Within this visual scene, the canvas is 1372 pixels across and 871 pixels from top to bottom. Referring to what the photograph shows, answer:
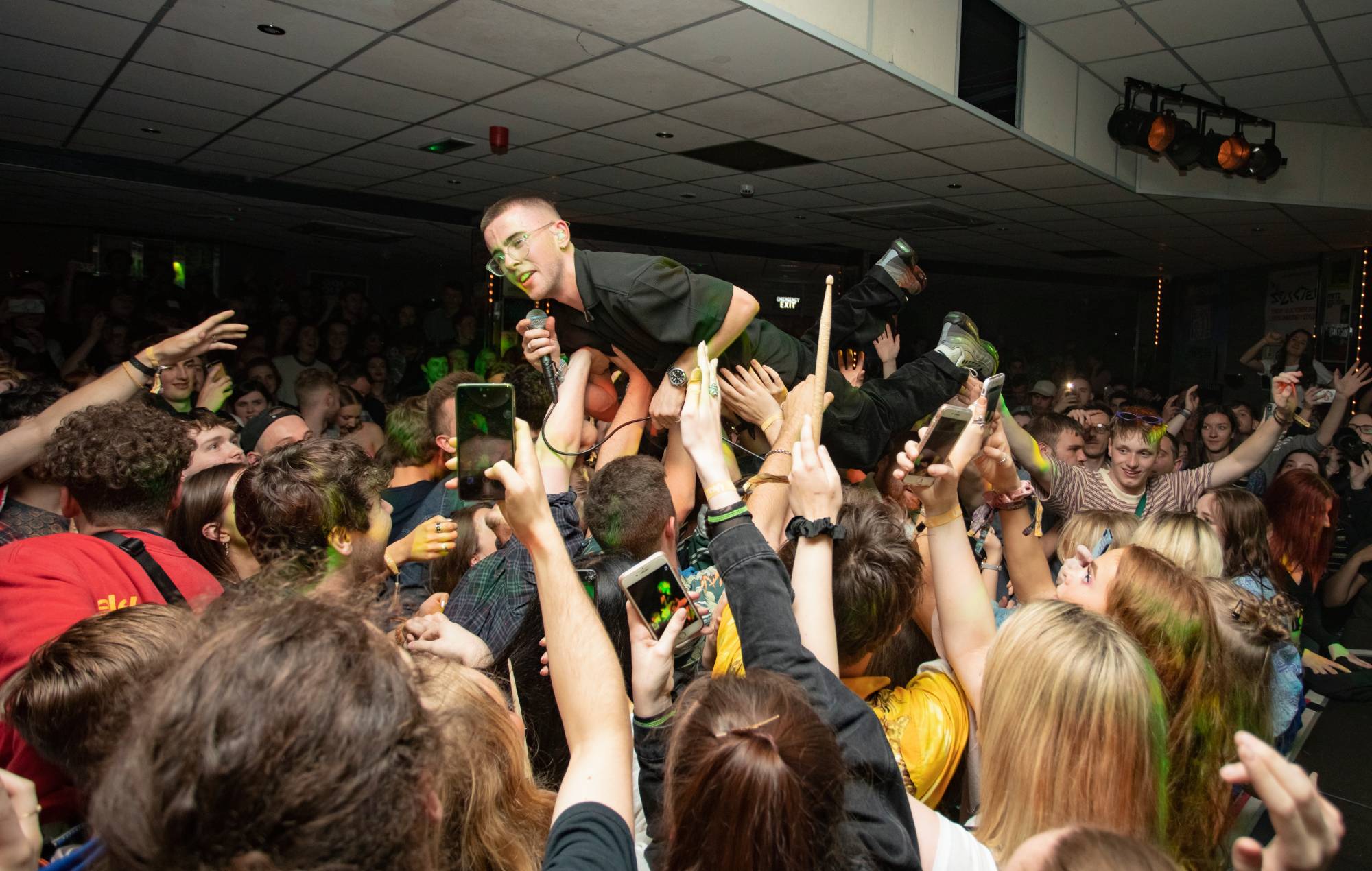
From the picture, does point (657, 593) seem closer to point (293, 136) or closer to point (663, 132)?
point (663, 132)

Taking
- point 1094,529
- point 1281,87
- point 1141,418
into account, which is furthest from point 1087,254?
point 1094,529

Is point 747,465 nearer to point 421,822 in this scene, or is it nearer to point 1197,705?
point 1197,705

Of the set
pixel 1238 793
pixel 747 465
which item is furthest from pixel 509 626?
pixel 747 465

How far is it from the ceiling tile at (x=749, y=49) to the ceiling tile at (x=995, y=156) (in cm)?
158

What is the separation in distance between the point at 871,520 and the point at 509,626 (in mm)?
737

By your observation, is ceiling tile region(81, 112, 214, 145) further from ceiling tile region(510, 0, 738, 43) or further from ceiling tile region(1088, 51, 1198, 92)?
ceiling tile region(1088, 51, 1198, 92)

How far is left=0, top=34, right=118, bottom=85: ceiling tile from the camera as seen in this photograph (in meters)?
3.73

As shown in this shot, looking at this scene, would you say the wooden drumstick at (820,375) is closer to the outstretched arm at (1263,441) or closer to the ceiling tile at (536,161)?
the outstretched arm at (1263,441)

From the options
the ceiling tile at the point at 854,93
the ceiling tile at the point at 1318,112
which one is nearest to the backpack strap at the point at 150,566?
the ceiling tile at the point at 854,93

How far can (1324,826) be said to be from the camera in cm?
73

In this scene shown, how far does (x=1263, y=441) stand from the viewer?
10.8ft

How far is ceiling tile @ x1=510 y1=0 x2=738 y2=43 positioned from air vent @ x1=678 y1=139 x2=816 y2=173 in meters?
1.72

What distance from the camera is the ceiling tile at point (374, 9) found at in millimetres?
3195

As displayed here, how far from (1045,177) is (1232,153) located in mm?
1148
